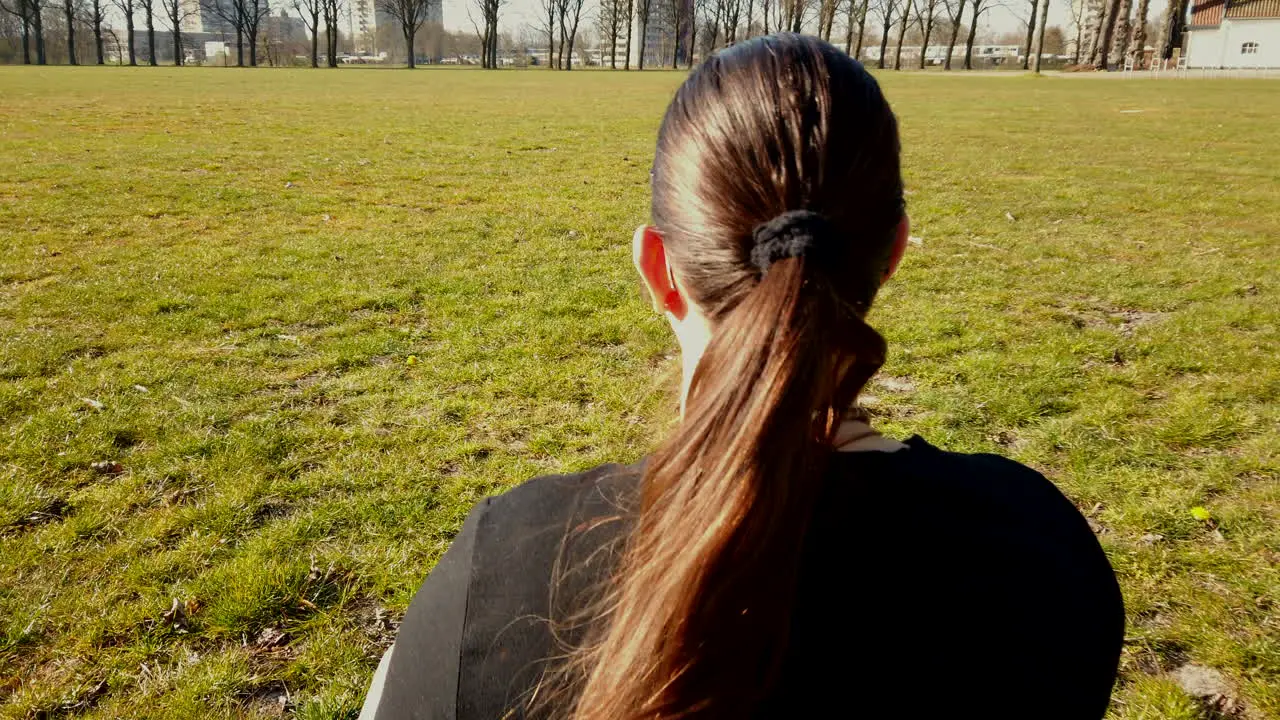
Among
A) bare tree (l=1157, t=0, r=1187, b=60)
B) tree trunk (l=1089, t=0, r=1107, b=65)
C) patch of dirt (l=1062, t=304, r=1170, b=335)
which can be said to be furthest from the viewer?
bare tree (l=1157, t=0, r=1187, b=60)

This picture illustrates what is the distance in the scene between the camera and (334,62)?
243ft

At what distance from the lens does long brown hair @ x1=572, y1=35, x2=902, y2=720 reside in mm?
960

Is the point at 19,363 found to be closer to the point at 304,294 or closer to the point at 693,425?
the point at 304,294

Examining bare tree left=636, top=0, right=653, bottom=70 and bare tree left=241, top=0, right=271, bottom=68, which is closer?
bare tree left=241, top=0, right=271, bottom=68

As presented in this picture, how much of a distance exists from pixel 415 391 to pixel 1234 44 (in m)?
70.8

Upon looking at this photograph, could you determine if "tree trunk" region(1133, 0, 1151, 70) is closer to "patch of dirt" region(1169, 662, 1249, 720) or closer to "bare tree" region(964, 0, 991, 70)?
"bare tree" region(964, 0, 991, 70)

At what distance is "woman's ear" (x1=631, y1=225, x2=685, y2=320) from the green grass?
21 cm

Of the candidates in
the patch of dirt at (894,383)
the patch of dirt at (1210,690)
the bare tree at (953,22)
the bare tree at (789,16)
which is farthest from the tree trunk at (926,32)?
the patch of dirt at (1210,690)

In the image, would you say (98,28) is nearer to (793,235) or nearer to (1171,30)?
(1171,30)

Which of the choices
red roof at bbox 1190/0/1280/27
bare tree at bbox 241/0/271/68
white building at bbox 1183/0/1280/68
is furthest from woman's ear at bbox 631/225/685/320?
bare tree at bbox 241/0/271/68

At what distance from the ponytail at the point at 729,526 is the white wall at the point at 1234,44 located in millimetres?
70156

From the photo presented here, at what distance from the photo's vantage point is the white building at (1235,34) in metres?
56.0

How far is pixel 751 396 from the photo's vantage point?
977mm

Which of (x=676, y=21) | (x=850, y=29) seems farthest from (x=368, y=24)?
(x=676, y=21)
